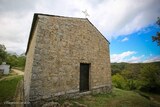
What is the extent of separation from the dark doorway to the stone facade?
0.81 ft

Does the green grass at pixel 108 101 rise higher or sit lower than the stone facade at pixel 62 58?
lower

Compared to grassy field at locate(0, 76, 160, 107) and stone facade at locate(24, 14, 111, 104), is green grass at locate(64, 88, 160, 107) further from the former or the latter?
stone facade at locate(24, 14, 111, 104)

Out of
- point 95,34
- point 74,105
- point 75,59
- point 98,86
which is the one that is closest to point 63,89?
point 74,105

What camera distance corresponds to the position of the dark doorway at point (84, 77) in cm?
809

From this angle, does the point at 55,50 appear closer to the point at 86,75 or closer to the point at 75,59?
the point at 75,59

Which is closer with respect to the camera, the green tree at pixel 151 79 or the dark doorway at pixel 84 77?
the dark doorway at pixel 84 77

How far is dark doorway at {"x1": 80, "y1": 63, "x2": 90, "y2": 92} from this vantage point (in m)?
8.09

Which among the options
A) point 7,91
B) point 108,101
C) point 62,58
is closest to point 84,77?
point 108,101

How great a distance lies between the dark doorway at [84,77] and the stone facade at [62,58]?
0.81ft

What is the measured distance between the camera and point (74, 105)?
5859 mm

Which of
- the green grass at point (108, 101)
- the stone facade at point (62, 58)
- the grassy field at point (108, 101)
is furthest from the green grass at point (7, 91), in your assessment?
the green grass at point (108, 101)

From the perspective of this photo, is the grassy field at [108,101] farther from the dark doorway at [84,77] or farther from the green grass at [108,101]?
the dark doorway at [84,77]

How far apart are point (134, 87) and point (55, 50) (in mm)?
25794

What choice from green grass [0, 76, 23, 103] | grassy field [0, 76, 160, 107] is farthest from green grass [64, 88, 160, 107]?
green grass [0, 76, 23, 103]
